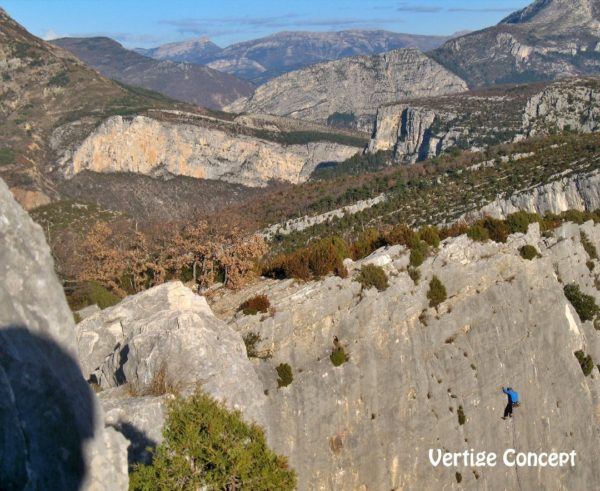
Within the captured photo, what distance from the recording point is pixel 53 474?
598cm

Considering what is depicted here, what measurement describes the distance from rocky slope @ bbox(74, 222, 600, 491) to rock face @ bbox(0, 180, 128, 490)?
722 centimetres

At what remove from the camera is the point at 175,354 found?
15953 millimetres

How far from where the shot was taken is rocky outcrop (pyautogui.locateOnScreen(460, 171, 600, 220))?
2066 inches

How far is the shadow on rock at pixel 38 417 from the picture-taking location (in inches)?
226

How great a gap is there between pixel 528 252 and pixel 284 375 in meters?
14.3

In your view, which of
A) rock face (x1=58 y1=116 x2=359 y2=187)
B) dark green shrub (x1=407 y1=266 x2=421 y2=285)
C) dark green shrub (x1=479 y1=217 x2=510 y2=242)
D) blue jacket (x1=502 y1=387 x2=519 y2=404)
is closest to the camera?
dark green shrub (x1=407 y1=266 x2=421 y2=285)

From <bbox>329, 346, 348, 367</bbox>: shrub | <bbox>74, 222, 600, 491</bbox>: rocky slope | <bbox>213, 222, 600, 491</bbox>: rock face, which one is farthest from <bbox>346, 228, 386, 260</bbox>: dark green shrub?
<bbox>329, 346, 348, 367</bbox>: shrub

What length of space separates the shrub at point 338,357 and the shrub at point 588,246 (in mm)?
19849

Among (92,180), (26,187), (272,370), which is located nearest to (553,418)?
(272,370)

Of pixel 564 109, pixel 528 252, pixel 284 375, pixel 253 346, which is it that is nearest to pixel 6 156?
pixel 564 109

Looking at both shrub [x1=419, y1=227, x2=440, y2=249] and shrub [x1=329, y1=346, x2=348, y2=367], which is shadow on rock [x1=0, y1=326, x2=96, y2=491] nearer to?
shrub [x1=329, y1=346, x2=348, y2=367]

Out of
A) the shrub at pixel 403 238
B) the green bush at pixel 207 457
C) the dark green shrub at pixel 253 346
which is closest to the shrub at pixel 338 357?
the dark green shrub at pixel 253 346

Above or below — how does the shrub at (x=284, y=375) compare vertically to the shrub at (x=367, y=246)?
below

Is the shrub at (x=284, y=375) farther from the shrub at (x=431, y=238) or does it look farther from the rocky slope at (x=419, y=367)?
the shrub at (x=431, y=238)
